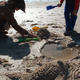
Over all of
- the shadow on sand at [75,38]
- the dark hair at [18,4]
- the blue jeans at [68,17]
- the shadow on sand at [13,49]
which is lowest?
the shadow on sand at [13,49]

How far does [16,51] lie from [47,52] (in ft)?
2.25

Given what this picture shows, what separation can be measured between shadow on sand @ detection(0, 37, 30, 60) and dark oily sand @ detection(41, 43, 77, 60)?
41 cm

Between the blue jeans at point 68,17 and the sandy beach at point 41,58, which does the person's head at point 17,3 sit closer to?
the sandy beach at point 41,58

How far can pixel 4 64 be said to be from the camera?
200 cm

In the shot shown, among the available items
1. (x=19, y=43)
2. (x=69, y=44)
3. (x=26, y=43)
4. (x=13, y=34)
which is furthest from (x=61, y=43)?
(x=13, y=34)

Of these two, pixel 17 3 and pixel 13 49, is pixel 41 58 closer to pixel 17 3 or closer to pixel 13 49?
pixel 13 49

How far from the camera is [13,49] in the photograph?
8.57ft

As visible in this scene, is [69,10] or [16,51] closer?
[16,51]

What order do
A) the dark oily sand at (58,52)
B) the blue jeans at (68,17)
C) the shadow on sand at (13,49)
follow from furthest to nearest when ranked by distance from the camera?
1. the blue jeans at (68,17)
2. the shadow on sand at (13,49)
3. the dark oily sand at (58,52)

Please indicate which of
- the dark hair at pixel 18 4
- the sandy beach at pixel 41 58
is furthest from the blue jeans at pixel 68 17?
the dark hair at pixel 18 4

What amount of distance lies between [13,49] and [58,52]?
102cm

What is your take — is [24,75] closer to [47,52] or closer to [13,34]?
[47,52]

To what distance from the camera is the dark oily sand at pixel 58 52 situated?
7.32 ft

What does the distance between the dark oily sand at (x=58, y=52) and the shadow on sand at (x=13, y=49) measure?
1.34 ft
